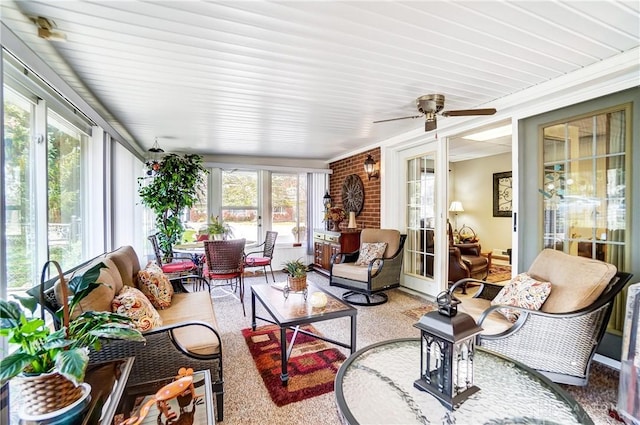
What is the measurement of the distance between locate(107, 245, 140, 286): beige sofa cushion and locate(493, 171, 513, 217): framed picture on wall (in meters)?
6.47

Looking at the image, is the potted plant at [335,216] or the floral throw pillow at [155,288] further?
the potted plant at [335,216]

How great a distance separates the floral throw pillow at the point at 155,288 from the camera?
2410mm

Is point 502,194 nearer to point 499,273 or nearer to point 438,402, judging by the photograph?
point 499,273

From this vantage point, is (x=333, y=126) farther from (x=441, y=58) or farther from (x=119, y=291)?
(x=119, y=291)

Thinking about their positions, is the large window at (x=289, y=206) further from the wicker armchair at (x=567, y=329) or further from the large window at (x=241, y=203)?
the wicker armchair at (x=567, y=329)

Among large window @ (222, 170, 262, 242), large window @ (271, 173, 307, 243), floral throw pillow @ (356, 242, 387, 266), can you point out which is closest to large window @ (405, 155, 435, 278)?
floral throw pillow @ (356, 242, 387, 266)

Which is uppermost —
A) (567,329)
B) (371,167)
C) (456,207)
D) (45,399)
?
(371,167)

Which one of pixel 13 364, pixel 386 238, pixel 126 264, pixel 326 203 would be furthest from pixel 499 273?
pixel 13 364

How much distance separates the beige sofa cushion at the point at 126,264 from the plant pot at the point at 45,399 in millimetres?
1338

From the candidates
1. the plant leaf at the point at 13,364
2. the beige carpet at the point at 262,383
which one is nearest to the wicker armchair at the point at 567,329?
the beige carpet at the point at 262,383

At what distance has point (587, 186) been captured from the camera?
96.0 inches

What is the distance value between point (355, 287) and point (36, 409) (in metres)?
3.19

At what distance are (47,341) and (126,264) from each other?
5.05 ft

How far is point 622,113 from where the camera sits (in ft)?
7.28
